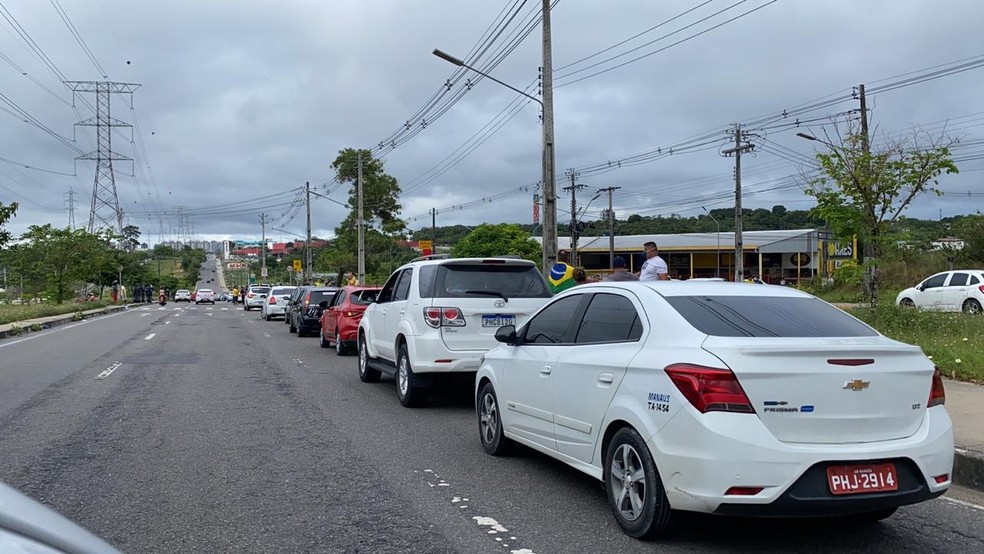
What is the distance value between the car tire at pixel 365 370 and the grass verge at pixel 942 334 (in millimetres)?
8166

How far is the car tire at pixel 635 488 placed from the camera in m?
4.83

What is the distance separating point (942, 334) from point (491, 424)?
9.84 metres

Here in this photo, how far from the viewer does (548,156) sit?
18031 mm

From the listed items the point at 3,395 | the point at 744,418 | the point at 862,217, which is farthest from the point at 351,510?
the point at 862,217

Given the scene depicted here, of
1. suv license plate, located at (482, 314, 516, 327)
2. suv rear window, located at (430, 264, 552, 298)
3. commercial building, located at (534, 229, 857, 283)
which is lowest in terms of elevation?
suv license plate, located at (482, 314, 516, 327)

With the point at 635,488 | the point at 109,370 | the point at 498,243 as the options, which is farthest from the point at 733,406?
the point at 498,243

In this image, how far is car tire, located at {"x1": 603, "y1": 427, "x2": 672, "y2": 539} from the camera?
4832 mm

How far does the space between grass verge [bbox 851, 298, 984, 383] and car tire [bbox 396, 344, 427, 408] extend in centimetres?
701

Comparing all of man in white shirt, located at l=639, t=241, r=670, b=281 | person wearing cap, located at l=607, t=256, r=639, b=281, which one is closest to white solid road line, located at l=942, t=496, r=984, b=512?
person wearing cap, located at l=607, t=256, r=639, b=281

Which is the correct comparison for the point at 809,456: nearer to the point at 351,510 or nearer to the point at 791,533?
the point at 791,533

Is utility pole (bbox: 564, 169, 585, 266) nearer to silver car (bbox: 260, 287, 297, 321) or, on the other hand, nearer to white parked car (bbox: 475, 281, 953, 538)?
silver car (bbox: 260, 287, 297, 321)

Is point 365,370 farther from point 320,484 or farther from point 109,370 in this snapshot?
point 320,484

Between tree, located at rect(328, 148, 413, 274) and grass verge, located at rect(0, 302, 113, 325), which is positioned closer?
grass verge, located at rect(0, 302, 113, 325)

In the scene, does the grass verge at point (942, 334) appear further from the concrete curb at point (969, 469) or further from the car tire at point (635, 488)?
the car tire at point (635, 488)
